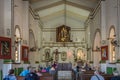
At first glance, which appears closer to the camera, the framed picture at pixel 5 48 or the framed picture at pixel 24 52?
the framed picture at pixel 5 48

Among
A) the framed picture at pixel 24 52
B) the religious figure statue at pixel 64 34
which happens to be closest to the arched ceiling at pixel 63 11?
the religious figure statue at pixel 64 34

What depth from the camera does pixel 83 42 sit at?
46.0 meters

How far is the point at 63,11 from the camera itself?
42750mm

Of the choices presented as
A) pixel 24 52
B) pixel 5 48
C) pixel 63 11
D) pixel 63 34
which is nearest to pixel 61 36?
pixel 63 34

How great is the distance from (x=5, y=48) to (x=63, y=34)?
25393 millimetres

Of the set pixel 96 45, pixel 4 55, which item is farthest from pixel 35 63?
pixel 4 55

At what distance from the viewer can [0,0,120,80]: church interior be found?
71.8 ft

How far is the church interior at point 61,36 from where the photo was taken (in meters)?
21.9

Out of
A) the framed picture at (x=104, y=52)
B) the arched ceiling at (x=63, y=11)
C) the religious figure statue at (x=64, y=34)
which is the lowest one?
the framed picture at (x=104, y=52)

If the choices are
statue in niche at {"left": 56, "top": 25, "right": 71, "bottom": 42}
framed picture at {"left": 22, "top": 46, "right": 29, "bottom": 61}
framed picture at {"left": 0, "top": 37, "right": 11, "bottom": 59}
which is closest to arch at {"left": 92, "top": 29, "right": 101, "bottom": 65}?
framed picture at {"left": 22, "top": 46, "right": 29, "bottom": 61}

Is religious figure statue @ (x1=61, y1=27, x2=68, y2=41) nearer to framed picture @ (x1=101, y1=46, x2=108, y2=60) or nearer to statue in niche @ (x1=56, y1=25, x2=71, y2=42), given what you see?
statue in niche @ (x1=56, y1=25, x2=71, y2=42)

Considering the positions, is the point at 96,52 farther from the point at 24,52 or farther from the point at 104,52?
the point at 24,52

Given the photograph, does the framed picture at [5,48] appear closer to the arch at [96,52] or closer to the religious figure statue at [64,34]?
the arch at [96,52]

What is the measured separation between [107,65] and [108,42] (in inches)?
80.3
